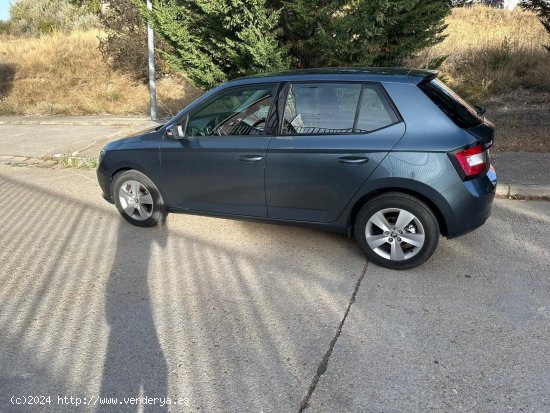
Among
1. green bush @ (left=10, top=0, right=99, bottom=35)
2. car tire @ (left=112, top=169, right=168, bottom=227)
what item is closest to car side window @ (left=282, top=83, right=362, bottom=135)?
car tire @ (left=112, top=169, right=168, bottom=227)

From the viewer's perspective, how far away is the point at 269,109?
4.30 metres

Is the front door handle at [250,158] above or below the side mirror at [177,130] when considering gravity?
below

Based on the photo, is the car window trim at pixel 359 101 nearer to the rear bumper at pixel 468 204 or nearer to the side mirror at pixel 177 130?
the rear bumper at pixel 468 204

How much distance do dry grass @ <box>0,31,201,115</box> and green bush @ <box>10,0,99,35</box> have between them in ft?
12.0

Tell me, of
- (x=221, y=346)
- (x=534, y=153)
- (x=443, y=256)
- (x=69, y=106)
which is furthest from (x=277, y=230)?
(x=69, y=106)

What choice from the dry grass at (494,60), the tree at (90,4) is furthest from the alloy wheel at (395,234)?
the tree at (90,4)

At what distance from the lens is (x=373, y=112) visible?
12.9 ft

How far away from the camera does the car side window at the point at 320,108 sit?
400 centimetres

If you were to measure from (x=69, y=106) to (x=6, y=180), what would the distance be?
30.0 ft

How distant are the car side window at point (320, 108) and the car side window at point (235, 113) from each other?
0.24m

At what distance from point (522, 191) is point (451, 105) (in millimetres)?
2521

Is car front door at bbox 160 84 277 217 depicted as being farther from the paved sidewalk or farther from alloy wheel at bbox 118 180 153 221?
the paved sidewalk

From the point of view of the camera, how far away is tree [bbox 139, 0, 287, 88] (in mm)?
7957

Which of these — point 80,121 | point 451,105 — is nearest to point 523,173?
point 451,105
